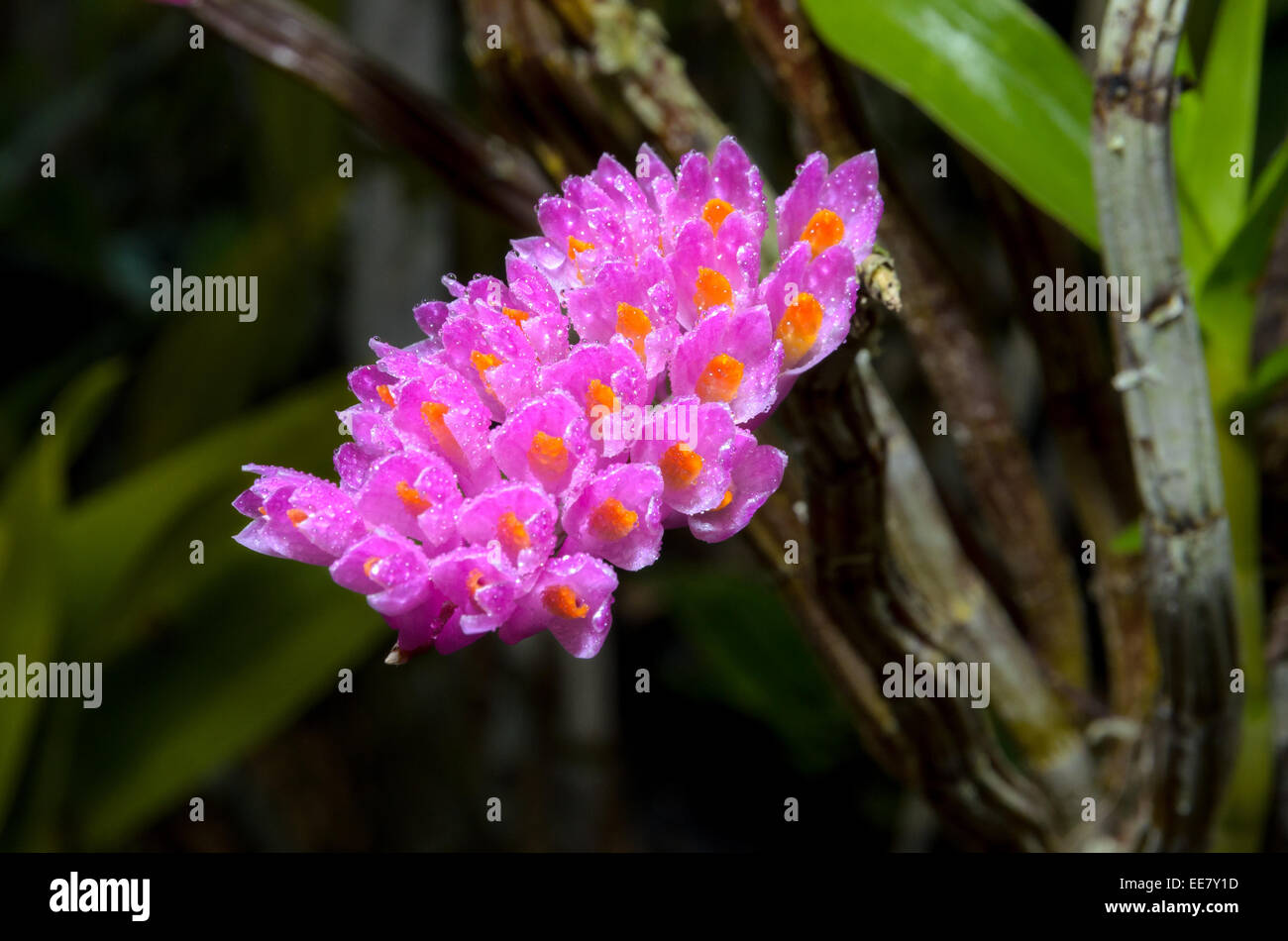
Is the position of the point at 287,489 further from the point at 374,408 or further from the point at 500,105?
the point at 500,105

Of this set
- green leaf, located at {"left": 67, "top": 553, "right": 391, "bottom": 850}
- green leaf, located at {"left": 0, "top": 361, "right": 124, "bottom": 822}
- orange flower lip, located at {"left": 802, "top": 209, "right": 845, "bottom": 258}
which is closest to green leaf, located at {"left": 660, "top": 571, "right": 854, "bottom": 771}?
green leaf, located at {"left": 67, "top": 553, "right": 391, "bottom": 850}

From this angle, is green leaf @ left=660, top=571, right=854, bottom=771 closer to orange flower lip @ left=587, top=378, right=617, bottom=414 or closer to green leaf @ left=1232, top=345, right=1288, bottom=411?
green leaf @ left=1232, top=345, right=1288, bottom=411

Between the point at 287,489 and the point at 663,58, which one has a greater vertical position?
the point at 663,58

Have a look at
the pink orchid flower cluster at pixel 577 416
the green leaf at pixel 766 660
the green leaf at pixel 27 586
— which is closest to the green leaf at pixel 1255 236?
the pink orchid flower cluster at pixel 577 416

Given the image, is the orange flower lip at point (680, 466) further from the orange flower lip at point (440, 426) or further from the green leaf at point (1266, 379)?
the green leaf at point (1266, 379)

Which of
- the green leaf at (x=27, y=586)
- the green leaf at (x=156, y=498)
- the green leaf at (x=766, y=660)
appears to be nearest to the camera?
the green leaf at (x=27, y=586)
